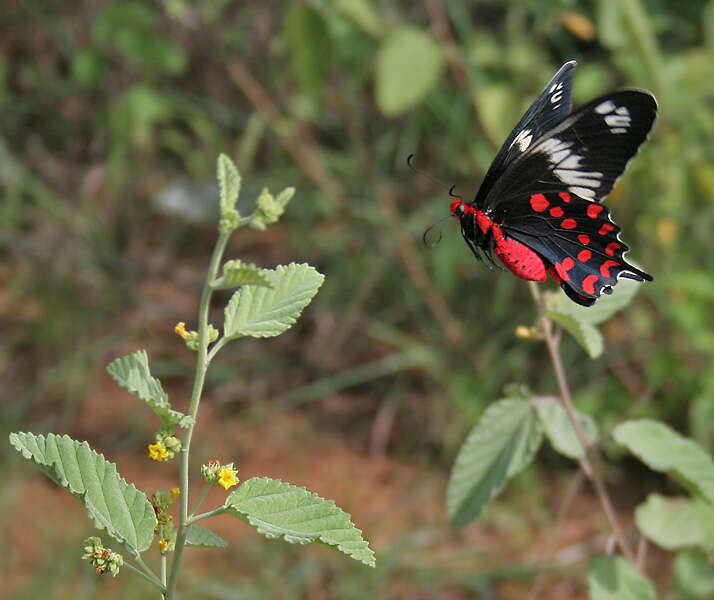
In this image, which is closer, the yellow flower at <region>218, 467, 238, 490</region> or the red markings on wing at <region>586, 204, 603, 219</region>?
the yellow flower at <region>218, 467, 238, 490</region>

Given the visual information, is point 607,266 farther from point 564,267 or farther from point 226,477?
point 226,477

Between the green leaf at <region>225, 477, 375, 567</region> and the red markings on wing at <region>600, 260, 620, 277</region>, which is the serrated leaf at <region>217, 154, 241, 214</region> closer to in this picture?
the green leaf at <region>225, 477, 375, 567</region>

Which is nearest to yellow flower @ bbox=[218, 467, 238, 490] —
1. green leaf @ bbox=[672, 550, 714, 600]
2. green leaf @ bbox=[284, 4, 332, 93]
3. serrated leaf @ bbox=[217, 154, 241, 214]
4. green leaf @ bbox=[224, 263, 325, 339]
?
green leaf @ bbox=[224, 263, 325, 339]

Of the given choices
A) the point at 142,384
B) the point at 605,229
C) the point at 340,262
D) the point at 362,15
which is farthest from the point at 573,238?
the point at 340,262

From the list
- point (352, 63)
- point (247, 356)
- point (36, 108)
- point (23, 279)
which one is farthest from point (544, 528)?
point (36, 108)

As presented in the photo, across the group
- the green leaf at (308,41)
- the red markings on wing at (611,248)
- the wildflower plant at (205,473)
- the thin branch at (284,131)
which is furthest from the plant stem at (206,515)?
the thin branch at (284,131)

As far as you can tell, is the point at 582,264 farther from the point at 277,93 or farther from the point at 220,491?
the point at 277,93
